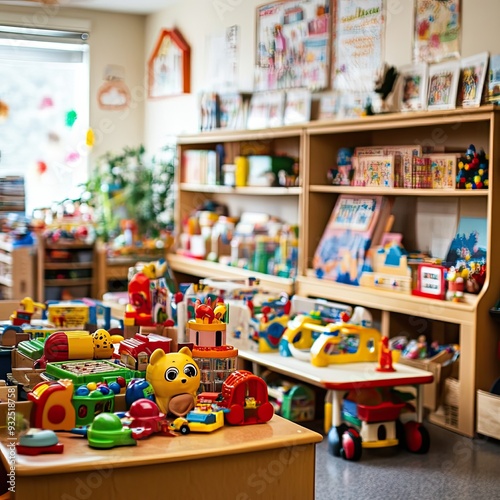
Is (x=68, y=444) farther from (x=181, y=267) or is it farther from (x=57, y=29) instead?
(x=57, y=29)

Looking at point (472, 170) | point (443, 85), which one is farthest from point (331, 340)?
point (443, 85)

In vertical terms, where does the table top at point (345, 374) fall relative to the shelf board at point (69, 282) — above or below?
below

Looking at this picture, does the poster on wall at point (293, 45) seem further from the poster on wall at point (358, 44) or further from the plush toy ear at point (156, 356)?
the plush toy ear at point (156, 356)

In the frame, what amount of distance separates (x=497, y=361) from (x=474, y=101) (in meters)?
1.23

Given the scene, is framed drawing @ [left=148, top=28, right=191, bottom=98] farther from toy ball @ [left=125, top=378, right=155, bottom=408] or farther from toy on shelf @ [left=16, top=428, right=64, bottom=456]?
toy on shelf @ [left=16, top=428, right=64, bottom=456]

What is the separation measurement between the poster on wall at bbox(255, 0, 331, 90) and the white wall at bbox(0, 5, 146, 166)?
73.6 inches

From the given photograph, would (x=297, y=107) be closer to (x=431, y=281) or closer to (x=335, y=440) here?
(x=431, y=281)

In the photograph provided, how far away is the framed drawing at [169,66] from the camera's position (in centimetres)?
666

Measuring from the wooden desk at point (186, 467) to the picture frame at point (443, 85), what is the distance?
246 centimetres

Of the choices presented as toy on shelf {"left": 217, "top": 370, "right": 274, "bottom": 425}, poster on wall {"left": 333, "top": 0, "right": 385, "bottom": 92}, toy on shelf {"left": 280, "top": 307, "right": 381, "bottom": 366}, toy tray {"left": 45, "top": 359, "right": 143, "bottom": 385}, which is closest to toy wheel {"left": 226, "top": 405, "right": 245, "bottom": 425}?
toy on shelf {"left": 217, "top": 370, "right": 274, "bottom": 425}

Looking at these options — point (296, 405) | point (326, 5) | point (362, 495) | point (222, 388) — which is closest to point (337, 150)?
point (326, 5)

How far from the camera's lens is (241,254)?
17.8 feet

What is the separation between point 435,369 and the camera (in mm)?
4121

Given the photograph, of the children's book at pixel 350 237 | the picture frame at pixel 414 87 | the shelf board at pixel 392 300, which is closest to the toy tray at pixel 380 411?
the shelf board at pixel 392 300
